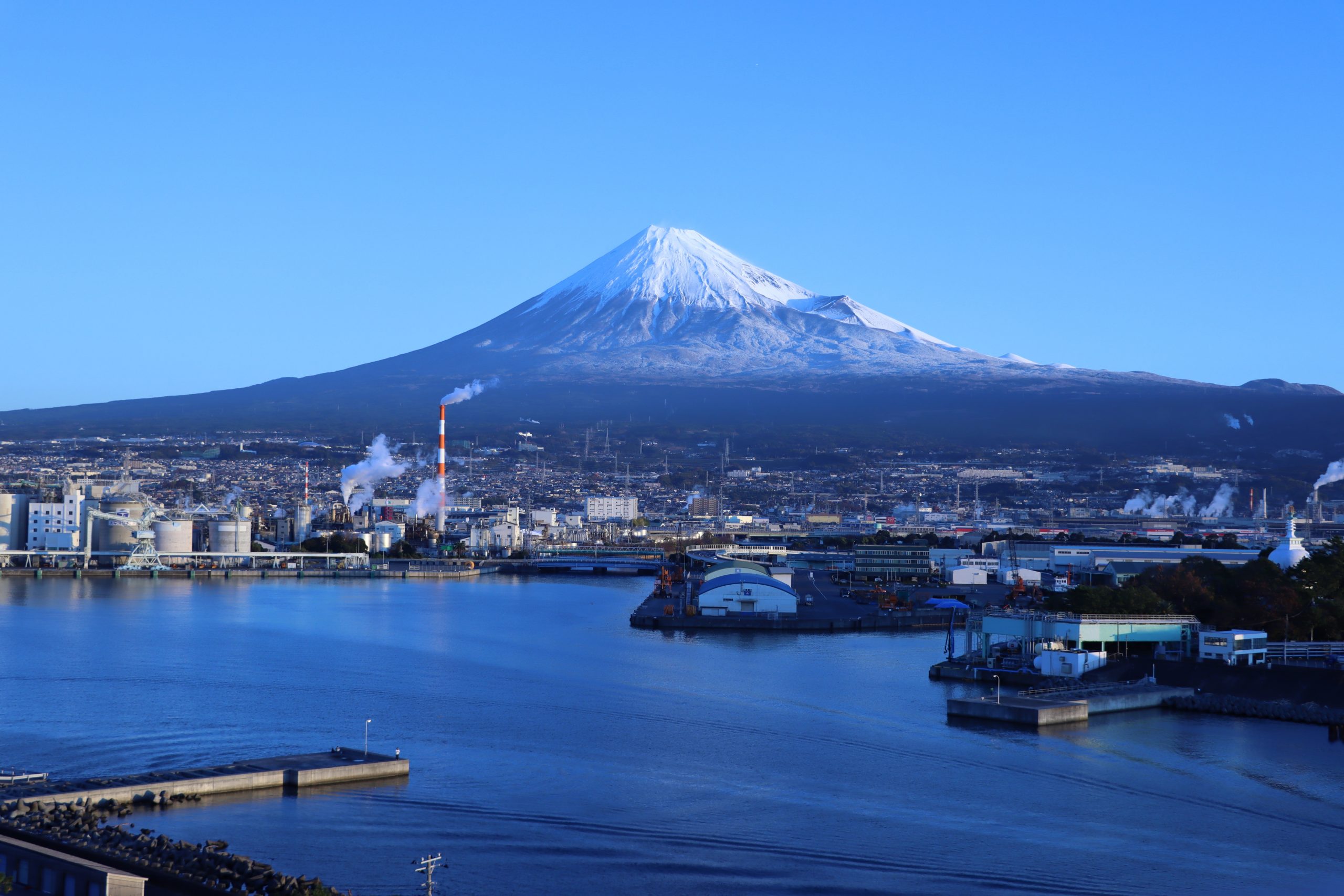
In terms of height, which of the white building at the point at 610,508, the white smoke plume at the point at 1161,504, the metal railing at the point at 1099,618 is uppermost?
the white smoke plume at the point at 1161,504

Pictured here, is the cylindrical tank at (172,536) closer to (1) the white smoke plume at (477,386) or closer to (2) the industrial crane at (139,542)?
(2) the industrial crane at (139,542)

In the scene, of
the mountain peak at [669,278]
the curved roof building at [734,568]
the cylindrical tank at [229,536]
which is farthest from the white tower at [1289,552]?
the mountain peak at [669,278]

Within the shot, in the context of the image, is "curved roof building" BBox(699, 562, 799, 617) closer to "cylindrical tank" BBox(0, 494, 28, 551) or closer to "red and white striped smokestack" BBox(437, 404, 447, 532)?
"cylindrical tank" BBox(0, 494, 28, 551)

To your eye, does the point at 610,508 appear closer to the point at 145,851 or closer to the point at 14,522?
the point at 14,522

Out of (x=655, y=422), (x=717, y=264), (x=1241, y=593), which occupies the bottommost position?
(x=1241, y=593)

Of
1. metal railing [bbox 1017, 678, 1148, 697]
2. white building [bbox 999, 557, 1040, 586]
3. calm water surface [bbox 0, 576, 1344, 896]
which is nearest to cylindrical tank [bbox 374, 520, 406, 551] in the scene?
white building [bbox 999, 557, 1040, 586]

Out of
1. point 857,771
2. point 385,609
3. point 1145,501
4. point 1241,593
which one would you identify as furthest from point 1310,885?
point 1145,501

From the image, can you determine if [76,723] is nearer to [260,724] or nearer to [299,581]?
[260,724]
